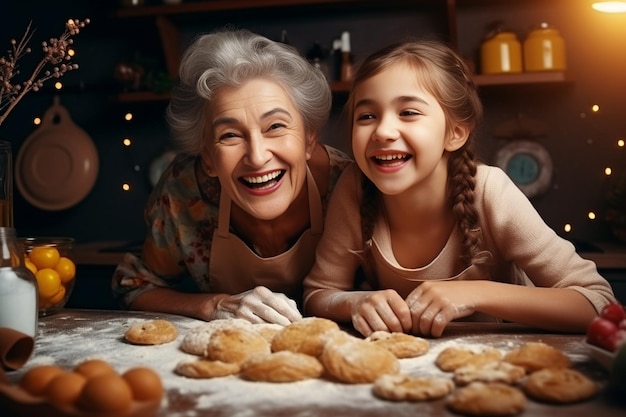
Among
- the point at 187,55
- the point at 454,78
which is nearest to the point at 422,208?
the point at 454,78

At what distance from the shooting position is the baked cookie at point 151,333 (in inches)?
51.2

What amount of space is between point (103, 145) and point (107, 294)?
2.99 feet

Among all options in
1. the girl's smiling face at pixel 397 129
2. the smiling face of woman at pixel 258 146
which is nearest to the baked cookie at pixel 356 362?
the girl's smiling face at pixel 397 129

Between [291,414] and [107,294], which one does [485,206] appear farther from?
[107,294]

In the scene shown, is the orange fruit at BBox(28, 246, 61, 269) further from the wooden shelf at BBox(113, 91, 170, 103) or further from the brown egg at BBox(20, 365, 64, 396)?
the wooden shelf at BBox(113, 91, 170, 103)

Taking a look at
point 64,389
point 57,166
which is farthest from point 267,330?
point 57,166

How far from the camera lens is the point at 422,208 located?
5.29ft

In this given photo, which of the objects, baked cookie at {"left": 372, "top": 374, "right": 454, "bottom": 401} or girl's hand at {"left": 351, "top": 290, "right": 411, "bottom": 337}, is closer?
baked cookie at {"left": 372, "top": 374, "right": 454, "bottom": 401}

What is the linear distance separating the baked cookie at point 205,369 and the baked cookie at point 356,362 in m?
0.14

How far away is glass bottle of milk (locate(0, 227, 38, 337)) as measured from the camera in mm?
1258

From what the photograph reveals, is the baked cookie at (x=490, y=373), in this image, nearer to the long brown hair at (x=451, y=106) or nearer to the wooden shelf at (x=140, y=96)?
the long brown hair at (x=451, y=106)

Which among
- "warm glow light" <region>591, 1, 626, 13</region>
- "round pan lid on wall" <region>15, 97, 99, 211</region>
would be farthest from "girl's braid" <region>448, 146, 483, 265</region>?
"round pan lid on wall" <region>15, 97, 99, 211</region>

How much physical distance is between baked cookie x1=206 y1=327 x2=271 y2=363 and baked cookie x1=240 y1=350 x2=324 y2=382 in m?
0.06

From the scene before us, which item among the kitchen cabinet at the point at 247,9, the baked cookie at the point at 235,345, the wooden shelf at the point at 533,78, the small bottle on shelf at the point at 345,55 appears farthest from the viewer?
the small bottle on shelf at the point at 345,55
